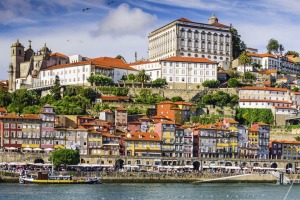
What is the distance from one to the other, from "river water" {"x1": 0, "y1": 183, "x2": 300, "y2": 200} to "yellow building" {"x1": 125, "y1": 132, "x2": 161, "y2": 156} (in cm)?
776

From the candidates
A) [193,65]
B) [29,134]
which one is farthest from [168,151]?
[193,65]

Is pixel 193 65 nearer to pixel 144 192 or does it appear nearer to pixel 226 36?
pixel 226 36

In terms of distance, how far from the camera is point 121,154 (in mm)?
72125

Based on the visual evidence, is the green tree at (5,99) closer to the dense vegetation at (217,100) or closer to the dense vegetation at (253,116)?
the dense vegetation at (217,100)

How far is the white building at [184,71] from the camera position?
9169 cm

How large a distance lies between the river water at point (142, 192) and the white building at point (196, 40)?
38747 millimetres

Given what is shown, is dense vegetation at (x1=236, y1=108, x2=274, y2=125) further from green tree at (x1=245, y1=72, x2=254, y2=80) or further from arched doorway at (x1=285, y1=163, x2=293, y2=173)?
green tree at (x1=245, y1=72, x2=254, y2=80)

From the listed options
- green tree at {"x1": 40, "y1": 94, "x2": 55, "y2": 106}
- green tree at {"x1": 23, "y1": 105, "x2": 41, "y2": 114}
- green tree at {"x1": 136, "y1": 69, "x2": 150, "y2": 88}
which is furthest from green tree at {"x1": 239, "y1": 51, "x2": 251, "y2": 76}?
green tree at {"x1": 23, "y1": 105, "x2": 41, "y2": 114}

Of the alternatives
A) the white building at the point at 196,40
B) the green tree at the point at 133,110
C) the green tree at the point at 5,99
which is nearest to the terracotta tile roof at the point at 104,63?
the white building at the point at 196,40

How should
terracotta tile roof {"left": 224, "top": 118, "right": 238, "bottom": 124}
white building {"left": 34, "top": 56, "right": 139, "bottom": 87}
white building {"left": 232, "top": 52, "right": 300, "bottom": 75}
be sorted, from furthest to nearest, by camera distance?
white building {"left": 232, "top": 52, "right": 300, "bottom": 75} → white building {"left": 34, "top": 56, "right": 139, "bottom": 87} → terracotta tile roof {"left": 224, "top": 118, "right": 238, "bottom": 124}

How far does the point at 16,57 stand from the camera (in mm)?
95250

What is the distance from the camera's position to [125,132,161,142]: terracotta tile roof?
7125cm

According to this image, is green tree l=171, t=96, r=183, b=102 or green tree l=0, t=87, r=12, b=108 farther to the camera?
green tree l=171, t=96, r=183, b=102

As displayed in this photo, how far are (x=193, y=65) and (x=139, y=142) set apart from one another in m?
24.0
